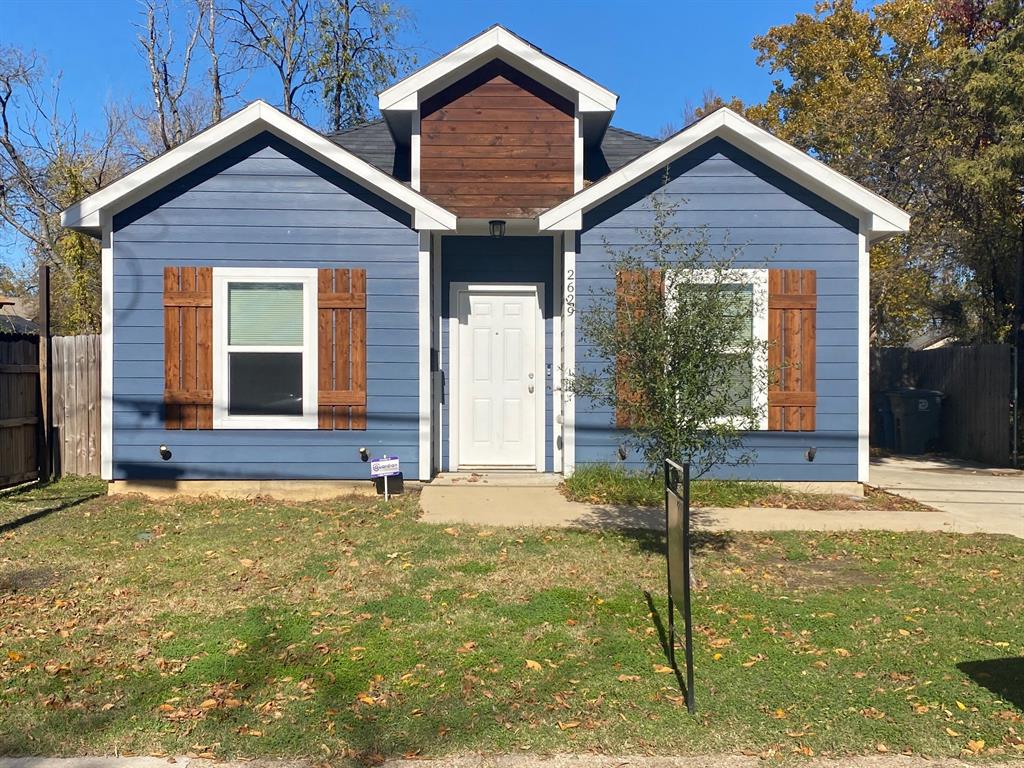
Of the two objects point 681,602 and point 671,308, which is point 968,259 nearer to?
point 671,308

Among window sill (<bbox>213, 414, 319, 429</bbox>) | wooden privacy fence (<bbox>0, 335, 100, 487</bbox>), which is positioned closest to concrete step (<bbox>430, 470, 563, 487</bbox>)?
window sill (<bbox>213, 414, 319, 429</bbox>)

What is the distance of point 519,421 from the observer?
9906 mm

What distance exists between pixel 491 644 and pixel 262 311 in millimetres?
5556

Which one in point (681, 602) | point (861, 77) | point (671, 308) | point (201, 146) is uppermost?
point (861, 77)

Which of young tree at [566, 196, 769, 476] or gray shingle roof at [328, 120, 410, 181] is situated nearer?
young tree at [566, 196, 769, 476]

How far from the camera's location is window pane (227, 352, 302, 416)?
8773 mm

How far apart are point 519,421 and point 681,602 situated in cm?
608

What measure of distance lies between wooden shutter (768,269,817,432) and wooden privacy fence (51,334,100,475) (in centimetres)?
856

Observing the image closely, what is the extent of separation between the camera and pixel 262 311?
28.9 ft

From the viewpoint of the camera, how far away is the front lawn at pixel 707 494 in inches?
332

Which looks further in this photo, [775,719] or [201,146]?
[201,146]

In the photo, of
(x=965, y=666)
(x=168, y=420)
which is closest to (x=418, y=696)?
(x=965, y=666)

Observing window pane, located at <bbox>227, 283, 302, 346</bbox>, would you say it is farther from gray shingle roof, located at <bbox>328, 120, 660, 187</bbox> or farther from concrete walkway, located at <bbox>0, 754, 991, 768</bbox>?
concrete walkway, located at <bbox>0, 754, 991, 768</bbox>

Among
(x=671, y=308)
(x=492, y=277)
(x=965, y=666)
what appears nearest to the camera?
(x=965, y=666)
